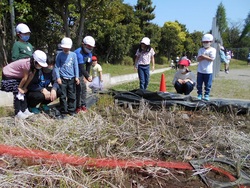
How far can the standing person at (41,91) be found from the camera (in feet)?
14.0

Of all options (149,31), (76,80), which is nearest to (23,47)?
(76,80)

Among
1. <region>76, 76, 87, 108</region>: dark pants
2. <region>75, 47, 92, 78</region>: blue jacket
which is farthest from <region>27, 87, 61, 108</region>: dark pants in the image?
<region>75, 47, 92, 78</region>: blue jacket

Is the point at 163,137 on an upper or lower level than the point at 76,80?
lower

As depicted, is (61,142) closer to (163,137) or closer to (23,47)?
(163,137)

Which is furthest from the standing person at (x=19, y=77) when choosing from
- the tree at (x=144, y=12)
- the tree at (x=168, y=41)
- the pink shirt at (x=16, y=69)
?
the tree at (x=168, y=41)

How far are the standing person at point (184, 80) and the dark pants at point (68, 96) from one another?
7.70 feet

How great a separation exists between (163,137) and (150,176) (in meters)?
0.74

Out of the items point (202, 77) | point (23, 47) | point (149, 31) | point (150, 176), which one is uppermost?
point (149, 31)

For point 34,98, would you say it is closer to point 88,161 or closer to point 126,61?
point 88,161

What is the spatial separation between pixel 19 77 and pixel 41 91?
0.44 m

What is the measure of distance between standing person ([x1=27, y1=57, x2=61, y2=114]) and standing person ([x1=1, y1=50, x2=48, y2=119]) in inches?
8.6

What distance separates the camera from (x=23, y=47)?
4.38 m

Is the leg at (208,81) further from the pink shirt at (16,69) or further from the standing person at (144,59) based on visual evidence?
the pink shirt at (16,69)

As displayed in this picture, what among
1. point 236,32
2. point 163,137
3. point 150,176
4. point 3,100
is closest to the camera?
point 150,176
